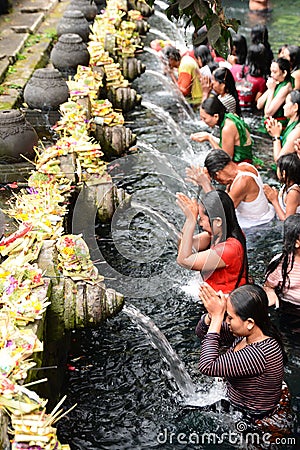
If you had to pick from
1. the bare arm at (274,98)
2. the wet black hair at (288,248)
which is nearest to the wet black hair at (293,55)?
the bare arm at (274,98)

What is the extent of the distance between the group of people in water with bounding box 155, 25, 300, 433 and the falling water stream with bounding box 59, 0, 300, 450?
312 millimetres

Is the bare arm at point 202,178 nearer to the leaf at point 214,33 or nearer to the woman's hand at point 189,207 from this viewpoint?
the woman's hand at point 189,207

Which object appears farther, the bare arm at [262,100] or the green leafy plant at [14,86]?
the bare arm at [262,100]

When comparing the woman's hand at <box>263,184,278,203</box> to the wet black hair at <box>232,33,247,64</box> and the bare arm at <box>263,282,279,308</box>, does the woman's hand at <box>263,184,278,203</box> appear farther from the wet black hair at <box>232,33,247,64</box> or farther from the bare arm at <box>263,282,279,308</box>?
the wet black hair at <box>232,33,247,64</box>

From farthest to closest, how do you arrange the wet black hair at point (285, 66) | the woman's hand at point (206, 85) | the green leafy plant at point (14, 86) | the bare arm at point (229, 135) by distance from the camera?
the woman's hand at point (206, 85)
the green leafy plant at point (14, 86)
the wet black hair at point (285, 66)
the bare arm at point (229, 135)

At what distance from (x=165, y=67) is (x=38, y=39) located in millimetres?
2113

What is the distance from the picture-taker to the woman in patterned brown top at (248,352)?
3.92m

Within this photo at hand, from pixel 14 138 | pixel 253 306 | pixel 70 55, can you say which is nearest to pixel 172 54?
pixel 70 55

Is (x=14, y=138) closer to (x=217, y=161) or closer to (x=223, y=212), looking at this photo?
(x=217, y=161)

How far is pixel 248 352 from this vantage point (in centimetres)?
393

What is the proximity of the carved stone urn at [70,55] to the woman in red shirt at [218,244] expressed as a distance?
4.24 m

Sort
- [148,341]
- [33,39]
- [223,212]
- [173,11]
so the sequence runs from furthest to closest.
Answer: [33,39] → [148,341] → [223,212] → [173,11]

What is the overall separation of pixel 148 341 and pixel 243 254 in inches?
40.2

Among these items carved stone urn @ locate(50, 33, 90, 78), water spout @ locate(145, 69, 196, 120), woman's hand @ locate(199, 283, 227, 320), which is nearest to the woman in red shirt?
woman's hand @ locate(199, 283, 227, 320)
